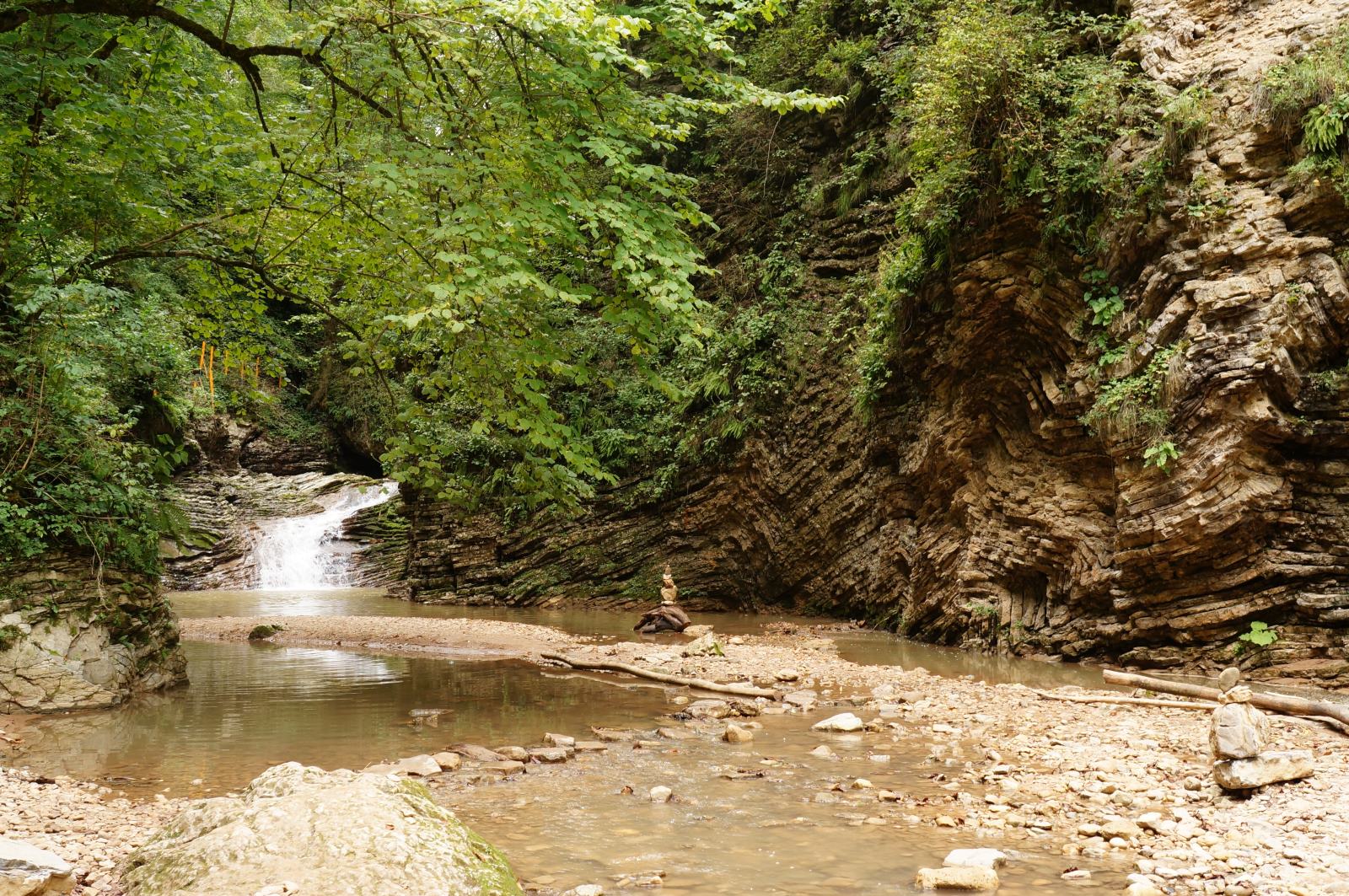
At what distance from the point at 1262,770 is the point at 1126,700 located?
9.31ft

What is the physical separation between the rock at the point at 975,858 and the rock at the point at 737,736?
9.36 feet

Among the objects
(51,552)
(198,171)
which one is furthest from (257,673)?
(198,171)

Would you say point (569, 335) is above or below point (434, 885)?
above

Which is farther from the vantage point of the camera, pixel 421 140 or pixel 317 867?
pixel 421 140

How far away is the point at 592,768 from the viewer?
6.50 meters

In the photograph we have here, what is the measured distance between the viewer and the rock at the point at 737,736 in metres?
7.25

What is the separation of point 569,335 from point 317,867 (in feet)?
19.8

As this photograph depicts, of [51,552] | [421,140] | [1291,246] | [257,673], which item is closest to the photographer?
[421,140]

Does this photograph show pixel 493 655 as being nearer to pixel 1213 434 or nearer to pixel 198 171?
pixel 198 171

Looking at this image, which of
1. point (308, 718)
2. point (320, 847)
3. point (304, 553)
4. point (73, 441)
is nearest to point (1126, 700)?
point (320, 847)

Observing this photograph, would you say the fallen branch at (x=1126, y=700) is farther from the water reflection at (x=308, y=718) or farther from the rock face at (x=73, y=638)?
the rock face at (x=73, y=638)

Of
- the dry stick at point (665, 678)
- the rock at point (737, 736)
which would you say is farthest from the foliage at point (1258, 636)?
the rock at point (737, 736)

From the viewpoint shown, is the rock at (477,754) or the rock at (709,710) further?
the rock at (709,710)

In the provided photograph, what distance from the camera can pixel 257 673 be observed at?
36.2 ft
